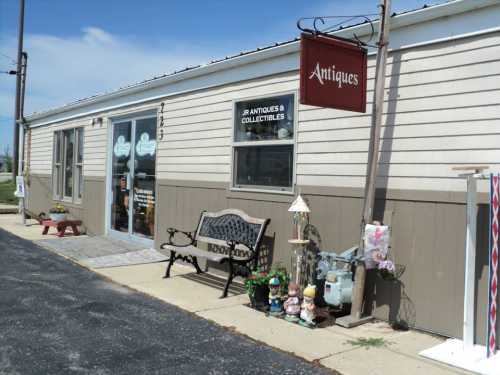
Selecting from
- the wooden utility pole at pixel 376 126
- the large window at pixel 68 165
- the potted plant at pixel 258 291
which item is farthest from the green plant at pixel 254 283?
the large window at pixel 68 165

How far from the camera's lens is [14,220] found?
42.7ft

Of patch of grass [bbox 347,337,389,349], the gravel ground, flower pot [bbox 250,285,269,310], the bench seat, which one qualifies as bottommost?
the gravel ground

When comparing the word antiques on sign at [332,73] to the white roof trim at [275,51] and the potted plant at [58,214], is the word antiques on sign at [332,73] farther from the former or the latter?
the potted plant at [58,214]

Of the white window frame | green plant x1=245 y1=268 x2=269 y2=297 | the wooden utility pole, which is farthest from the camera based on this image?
the white window frame

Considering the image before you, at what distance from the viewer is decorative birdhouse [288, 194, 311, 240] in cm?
533

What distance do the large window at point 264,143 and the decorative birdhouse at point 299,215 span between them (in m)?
0.49

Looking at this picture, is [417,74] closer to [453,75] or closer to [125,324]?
[453,75]

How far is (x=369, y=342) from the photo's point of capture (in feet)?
14.0

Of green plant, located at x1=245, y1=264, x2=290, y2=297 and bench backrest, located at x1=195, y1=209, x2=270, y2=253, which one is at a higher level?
bench backrest, located at x1=195, y1=209, x2=270, y2=253

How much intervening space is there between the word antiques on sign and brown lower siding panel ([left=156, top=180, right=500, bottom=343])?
101 cm

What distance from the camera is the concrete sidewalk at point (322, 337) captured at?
3.79 metres

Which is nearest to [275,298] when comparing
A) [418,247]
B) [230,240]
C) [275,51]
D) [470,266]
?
[230,240]

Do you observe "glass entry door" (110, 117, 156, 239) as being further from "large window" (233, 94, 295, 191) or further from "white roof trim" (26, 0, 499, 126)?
"large window" (233, 94, 295, 191)

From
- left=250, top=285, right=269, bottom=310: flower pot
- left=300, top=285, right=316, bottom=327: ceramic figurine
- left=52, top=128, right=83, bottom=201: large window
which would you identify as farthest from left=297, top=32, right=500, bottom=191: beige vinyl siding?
left=52, top=128, right=83, bottom=201: large window
